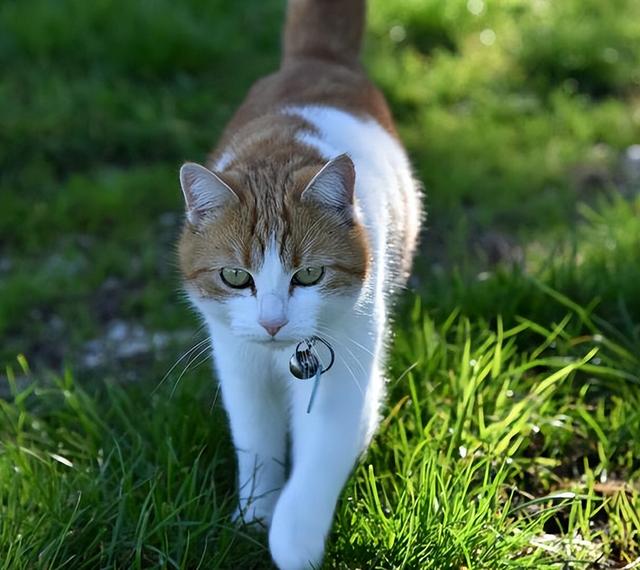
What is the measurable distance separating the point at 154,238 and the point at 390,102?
1.31 meters

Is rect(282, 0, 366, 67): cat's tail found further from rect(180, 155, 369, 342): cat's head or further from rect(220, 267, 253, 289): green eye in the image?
rect(220, 267, 253, 289): green eye

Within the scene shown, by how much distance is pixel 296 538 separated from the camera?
2.09 metres

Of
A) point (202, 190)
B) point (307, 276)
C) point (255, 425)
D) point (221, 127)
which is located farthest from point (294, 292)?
point (221, 127)

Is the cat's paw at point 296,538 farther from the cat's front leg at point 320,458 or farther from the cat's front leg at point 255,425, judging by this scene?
the cat's front leg at point 255,425

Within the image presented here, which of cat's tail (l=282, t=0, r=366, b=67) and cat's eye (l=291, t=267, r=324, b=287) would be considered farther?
cat's tail (l=282, t=0, r=366, b=67)

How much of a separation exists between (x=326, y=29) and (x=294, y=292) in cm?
132

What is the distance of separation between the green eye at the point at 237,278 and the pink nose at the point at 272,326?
128mm

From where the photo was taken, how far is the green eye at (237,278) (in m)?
2.08

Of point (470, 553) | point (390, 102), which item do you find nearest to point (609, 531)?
point (470, 553)

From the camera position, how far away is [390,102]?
15.1ft

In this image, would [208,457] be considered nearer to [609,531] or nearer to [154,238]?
[609,531]

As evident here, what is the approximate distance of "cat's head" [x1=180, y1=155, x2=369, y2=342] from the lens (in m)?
2.04

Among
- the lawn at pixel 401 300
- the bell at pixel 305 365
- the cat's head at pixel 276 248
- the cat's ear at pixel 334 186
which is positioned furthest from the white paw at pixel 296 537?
the cat's ear at pixel 334 186

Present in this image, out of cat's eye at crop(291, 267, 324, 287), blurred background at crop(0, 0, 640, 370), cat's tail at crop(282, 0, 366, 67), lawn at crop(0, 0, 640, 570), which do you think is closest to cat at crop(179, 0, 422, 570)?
cat's eye at crop(291, 267, 324, 287)
